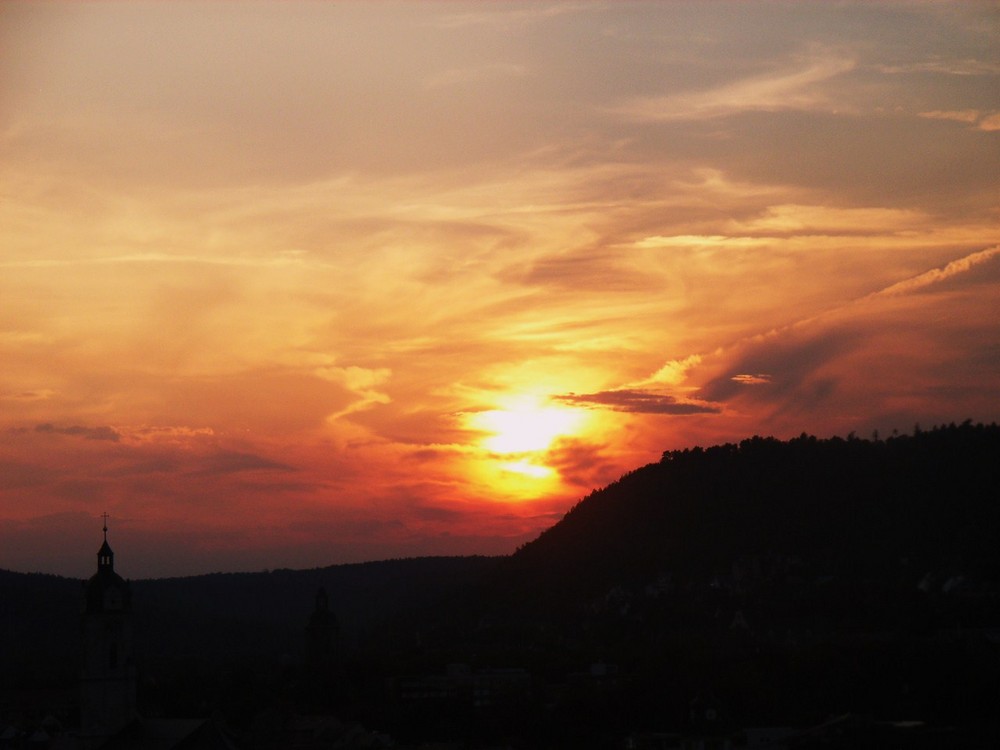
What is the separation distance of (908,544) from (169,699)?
260 ft

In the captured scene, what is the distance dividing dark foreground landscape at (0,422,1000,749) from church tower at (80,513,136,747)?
15.6 inches

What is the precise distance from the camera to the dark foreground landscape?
3497 inches

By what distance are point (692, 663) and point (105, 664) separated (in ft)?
161

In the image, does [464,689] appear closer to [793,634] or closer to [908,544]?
[793,634]

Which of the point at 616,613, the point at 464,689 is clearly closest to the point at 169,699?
the point at 464,689

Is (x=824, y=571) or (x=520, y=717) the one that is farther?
(x=824, y=571)

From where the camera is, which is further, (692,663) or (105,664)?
(692,663)

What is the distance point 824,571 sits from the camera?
178m

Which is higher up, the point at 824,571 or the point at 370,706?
the point at 824,571

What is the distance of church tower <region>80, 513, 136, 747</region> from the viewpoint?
8275 cm

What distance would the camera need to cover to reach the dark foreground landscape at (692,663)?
88.8 metres

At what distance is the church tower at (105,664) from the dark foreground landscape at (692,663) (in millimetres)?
397

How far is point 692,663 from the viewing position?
12169cm

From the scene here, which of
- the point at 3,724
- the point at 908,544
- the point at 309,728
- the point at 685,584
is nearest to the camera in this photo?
the point at 309,728
